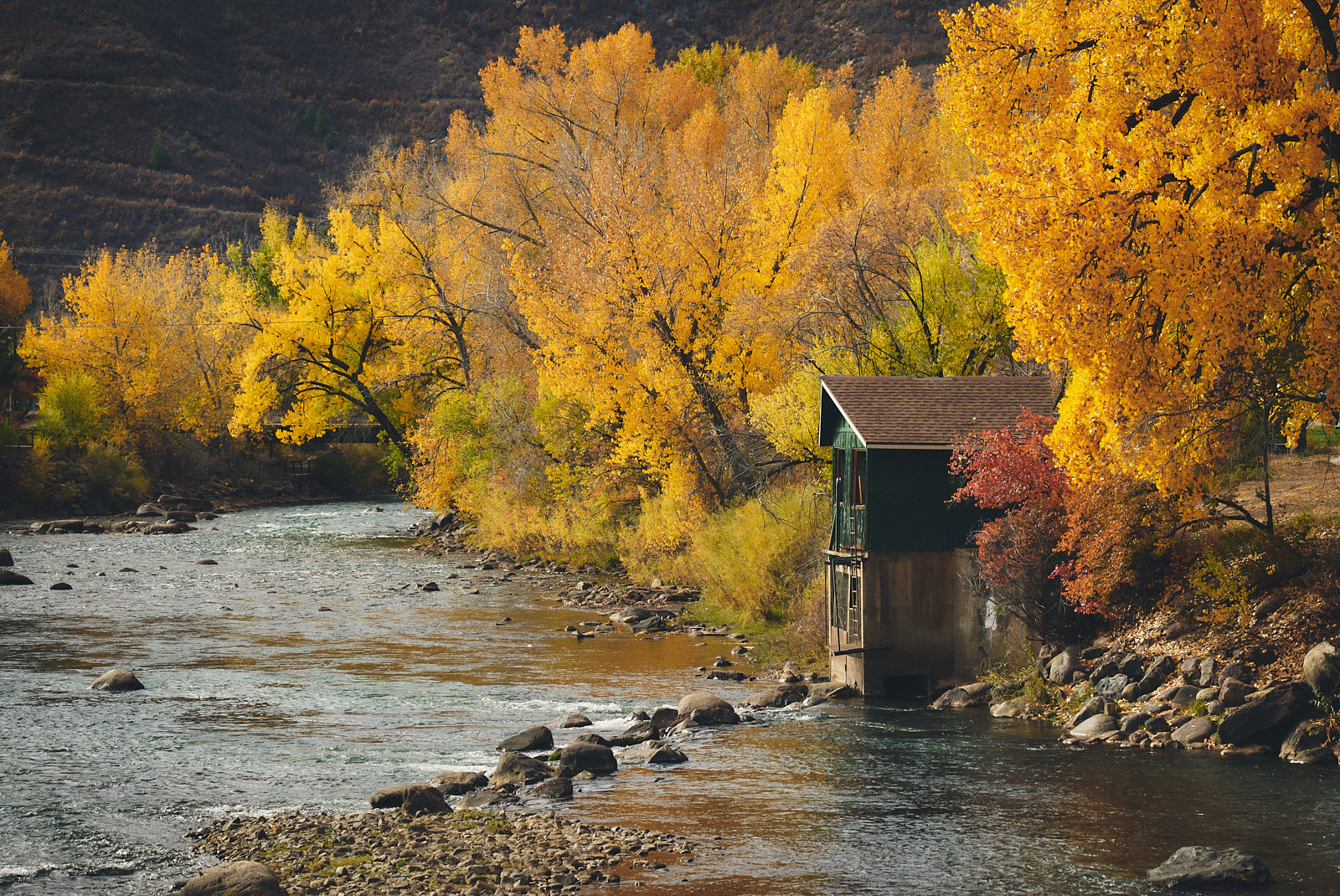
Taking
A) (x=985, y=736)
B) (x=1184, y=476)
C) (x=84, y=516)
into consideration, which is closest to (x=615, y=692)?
(x=985, y=736)

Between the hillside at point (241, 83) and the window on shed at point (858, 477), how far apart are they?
225 ft

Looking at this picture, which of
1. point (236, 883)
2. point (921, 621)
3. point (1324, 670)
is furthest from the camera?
point (921, 621)

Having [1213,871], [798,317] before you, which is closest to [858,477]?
[798,317]

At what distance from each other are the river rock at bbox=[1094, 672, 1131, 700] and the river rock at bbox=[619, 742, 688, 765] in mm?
7035

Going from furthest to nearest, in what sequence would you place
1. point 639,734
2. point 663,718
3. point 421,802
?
point 663,718 → point 639,734 → point 421,802

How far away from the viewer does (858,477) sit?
75.2ft

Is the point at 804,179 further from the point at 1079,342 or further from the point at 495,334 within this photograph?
the point at 1079,342

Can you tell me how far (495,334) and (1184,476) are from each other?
32.4 m

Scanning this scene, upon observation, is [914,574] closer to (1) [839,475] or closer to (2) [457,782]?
(1) [839,475]

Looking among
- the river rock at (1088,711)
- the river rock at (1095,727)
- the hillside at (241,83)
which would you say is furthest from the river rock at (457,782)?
the hillside at (241,83)

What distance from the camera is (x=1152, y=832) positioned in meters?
14.0

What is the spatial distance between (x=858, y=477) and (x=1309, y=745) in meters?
8.96

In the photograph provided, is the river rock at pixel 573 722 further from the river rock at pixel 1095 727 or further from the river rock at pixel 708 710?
the river rock at pixel 1095 727

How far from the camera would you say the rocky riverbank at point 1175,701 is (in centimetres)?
1681
